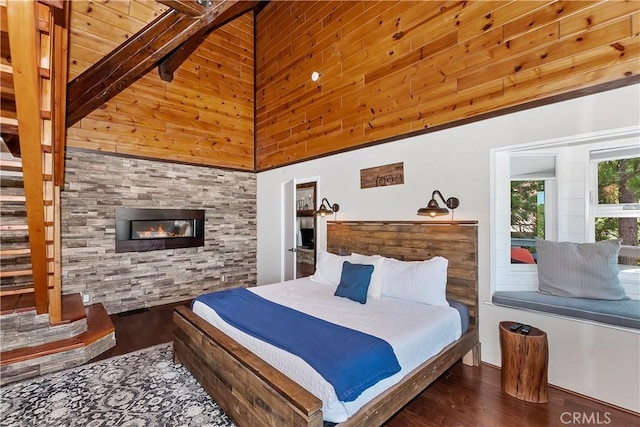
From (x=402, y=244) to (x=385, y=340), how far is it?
166 cm

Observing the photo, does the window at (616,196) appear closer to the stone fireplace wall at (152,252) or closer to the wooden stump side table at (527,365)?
the wooden stump side table at (527,365)

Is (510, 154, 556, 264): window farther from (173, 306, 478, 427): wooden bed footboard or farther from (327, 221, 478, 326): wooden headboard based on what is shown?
(173, 306, 478, 427): wooden bed footboard

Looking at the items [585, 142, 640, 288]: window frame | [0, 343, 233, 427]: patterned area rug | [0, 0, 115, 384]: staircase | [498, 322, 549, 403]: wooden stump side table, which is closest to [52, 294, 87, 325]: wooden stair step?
[0, 0, 115, 384]: staircase

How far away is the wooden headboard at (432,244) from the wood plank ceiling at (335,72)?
1096 millimetres

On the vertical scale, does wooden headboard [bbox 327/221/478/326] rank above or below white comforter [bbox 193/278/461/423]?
above

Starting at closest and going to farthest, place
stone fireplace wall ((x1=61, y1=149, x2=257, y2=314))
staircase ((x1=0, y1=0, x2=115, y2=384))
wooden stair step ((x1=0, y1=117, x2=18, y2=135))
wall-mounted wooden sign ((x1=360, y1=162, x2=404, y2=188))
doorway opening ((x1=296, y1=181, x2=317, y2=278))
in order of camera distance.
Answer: staircase ((x1=0, y1=0, x2=115, y2=384)) < wooden stair step ((x1=0, y1=117, x2=18, y2=135)) < wall-mounted wooden sign ((x1=360, y1=162, x2=404, y2=188)) < stone fireplace wall ((x1=61, y1=149, x2=257, y2=314)) < doorway opening ((x1=296, y1=181, x2=317, y2=278))

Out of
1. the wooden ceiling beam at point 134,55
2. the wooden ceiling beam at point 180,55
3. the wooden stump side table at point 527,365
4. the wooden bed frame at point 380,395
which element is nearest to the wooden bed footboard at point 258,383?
the wooden bed frame at point 380,395

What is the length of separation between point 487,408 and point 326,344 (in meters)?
1.38

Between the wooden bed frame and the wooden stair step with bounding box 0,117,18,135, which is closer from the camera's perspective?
the wooden bed frame

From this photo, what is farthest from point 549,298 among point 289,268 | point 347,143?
point 289,268

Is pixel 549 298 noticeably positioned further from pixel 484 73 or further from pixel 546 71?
pixel 484 73

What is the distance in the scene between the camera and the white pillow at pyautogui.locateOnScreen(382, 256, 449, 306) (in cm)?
282

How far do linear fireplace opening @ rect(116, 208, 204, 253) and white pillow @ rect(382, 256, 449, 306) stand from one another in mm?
3578

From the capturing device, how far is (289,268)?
5.36 m
